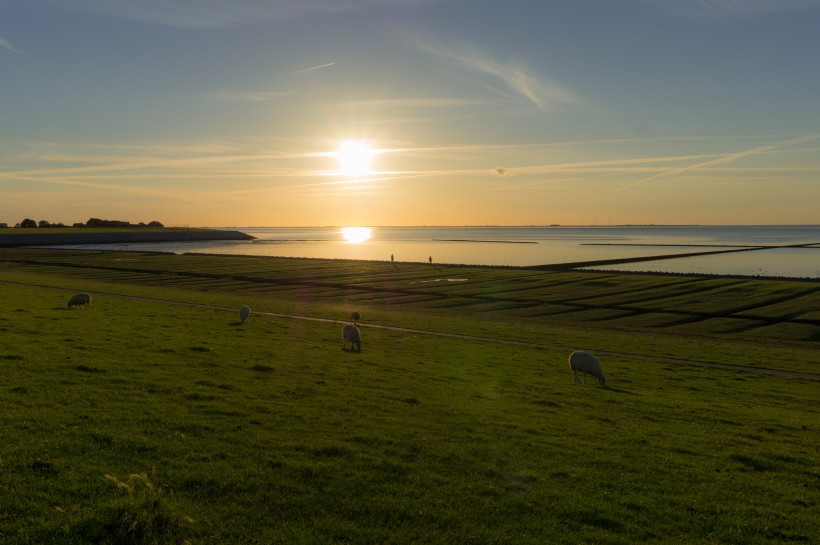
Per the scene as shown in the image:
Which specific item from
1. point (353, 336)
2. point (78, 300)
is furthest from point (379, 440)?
point (78, 300)

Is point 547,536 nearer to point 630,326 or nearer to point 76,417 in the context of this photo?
point 76,417

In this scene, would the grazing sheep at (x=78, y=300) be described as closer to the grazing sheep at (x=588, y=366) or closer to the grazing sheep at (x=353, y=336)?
the grazing sheep at (x=353, y=336)

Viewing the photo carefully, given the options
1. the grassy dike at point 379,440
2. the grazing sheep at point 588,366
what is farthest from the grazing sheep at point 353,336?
the grazing sheep at point 588,366

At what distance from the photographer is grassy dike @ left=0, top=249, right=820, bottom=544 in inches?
445

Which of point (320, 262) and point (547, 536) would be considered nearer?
point (547, 536)

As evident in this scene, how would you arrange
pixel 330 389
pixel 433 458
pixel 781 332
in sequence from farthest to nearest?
1. pixel 781 332
2. pixel 330 389
3. pixel 433 458

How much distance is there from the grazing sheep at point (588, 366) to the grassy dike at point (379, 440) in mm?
937

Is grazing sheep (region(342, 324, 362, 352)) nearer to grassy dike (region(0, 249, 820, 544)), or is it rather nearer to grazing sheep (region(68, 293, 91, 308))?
grassy dike (region(0, 249, 820, 544))

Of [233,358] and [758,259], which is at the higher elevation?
[758,259]

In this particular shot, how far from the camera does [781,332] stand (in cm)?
5388

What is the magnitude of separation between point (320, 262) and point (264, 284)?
49.0m

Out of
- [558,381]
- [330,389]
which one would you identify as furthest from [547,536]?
[558,381]

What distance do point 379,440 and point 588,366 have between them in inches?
602

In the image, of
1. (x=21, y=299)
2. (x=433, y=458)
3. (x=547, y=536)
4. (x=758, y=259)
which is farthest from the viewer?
(x=758, y=259)
